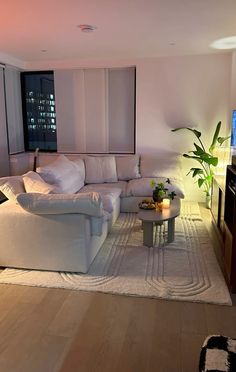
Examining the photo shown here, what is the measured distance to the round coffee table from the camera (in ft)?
11.3

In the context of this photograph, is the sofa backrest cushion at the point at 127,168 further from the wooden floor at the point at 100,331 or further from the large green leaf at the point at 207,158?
the wooden floor at the point at 100,331

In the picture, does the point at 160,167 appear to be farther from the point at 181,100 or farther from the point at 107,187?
the point at 181,100

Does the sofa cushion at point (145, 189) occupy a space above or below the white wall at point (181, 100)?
below

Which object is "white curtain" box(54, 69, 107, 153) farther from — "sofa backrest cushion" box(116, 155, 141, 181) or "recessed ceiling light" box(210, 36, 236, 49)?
"recessed ceiling light" box(210, 36, 236, 49)

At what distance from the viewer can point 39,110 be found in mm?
6059

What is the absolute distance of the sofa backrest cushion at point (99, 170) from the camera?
509cm

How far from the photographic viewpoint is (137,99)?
5504mm

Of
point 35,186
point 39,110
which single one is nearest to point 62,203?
point 35,186

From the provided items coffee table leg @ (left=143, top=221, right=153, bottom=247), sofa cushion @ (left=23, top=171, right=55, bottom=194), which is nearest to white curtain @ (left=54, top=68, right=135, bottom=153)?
coffee table leg @ (left=143, top=221, right=153, bottom=247)

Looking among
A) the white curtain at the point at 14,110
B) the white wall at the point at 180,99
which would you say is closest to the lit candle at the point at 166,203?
the white wall at the point at 180,99

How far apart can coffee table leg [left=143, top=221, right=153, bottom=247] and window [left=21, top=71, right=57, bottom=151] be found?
3.17 meters

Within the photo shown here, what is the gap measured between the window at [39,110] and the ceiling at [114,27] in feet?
2.56

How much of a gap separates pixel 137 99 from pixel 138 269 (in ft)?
11.0

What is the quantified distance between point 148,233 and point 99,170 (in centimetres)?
185
